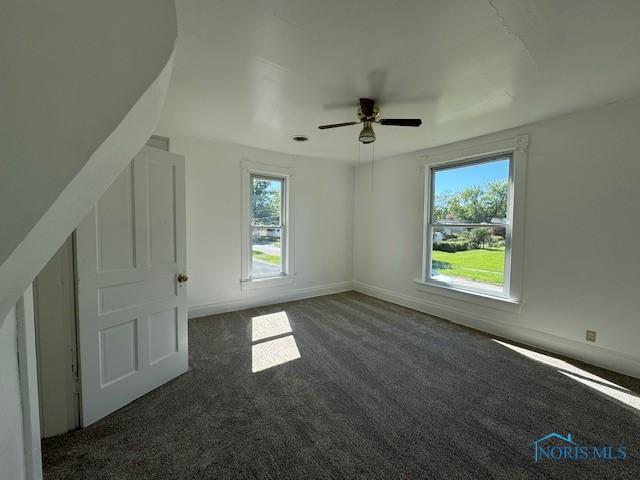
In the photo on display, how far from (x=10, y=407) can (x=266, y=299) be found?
11.6 feet

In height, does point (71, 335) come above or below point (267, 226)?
below

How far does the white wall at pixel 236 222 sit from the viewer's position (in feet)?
12.2

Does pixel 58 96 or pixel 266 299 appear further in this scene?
pixel 266 299

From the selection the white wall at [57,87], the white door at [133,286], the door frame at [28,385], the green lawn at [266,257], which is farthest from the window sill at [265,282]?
the white wall at [57,87]

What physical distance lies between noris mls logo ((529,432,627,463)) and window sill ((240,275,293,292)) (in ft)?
11.5

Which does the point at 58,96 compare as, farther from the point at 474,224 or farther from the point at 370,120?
the point at 474,224

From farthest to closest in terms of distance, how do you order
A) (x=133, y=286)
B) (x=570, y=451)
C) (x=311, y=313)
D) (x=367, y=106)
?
(x=311, y=313) < (x=367, y=106) < (x=133, y=286) < (x=570, y=451)

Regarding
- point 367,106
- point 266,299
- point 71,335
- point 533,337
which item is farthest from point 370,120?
point 266,299

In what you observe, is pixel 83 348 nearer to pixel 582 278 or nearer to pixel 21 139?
pixel 21 139

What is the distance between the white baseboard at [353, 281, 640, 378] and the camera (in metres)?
2.52

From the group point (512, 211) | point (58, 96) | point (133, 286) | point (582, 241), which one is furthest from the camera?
point (512, 211)

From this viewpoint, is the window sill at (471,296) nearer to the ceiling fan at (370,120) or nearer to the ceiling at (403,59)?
the ceiling at (403,59)

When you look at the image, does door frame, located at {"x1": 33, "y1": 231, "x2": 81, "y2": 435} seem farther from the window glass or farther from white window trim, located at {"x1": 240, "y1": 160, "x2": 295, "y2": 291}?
the window glass

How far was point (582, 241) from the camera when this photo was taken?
271 cm
